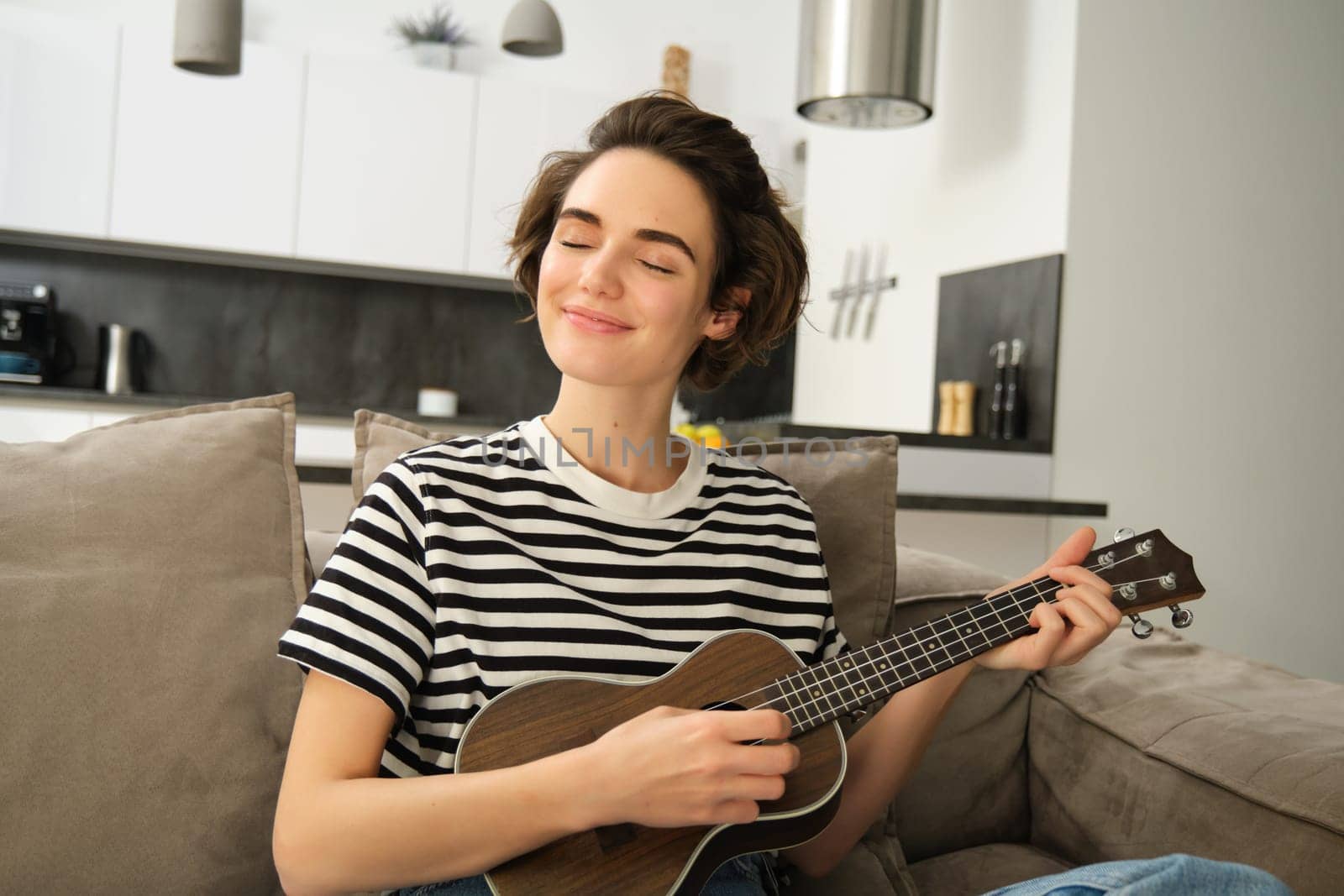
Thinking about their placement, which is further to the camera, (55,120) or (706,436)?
(55,120)

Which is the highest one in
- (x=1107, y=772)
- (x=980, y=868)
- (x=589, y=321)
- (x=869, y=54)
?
(x=869, y=54)

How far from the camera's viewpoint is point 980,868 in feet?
4.57

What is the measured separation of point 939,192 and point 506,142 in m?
1.84

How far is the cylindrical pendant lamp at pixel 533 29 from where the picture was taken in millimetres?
3463

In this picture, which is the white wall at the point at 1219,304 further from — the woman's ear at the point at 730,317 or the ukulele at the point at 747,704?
the ukulele at the point at 747,704

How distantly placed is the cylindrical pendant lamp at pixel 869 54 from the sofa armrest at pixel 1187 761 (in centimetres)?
196

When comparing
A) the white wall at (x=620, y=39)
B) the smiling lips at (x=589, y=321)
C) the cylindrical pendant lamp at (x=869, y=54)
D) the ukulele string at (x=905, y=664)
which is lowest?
the ukulele string at (x=905, y=664)

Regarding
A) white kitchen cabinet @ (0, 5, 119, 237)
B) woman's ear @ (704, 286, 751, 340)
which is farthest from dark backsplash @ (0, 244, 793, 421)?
woman's ear @ (704, 286, 751, 340)

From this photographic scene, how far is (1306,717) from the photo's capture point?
1.28m

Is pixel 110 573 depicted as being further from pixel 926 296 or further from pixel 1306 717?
pixel 926 296

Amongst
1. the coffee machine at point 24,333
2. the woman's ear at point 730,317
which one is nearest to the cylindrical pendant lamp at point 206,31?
the coffee machine at point 24,333

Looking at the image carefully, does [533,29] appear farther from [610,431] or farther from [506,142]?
[610,431]

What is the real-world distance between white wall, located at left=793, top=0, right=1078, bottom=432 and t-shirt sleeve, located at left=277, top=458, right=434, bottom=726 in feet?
6.60

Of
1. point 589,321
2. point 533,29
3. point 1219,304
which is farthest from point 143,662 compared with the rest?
point 1219,304
